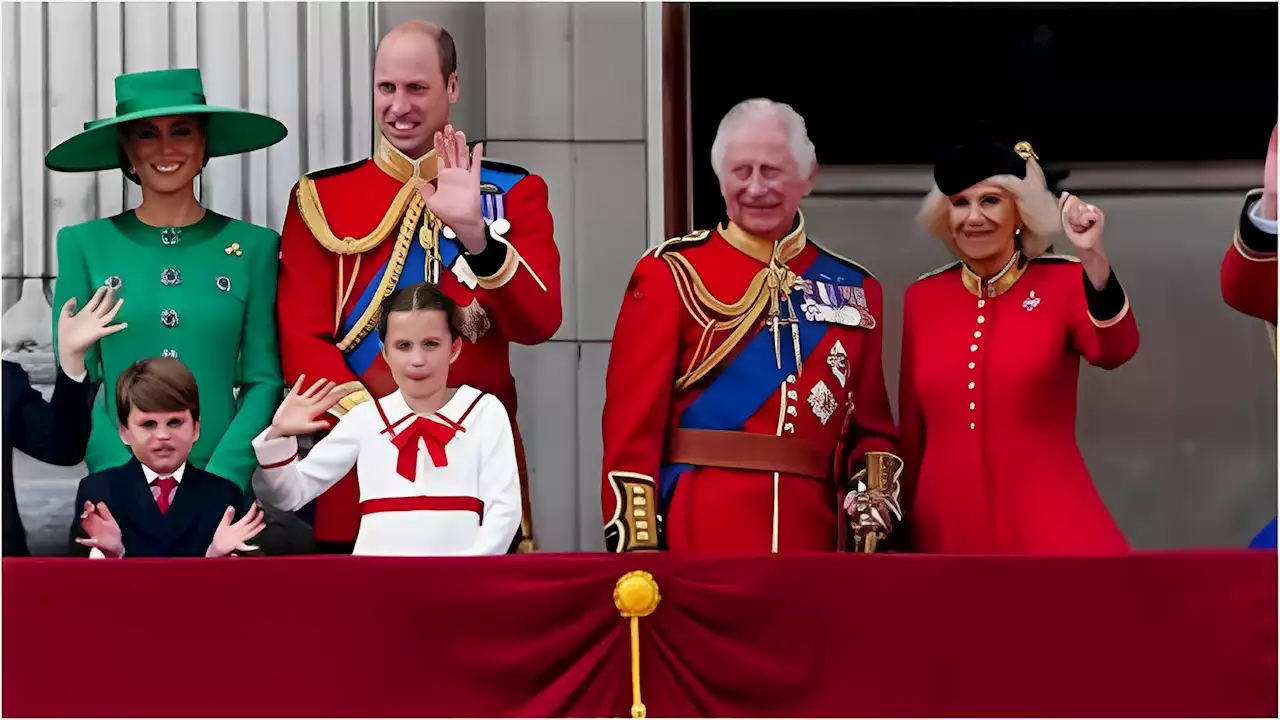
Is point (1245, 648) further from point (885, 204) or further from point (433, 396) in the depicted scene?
point (885, 204)

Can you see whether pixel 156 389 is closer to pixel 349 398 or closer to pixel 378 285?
pixel 349 398

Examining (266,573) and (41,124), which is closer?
(266,573)

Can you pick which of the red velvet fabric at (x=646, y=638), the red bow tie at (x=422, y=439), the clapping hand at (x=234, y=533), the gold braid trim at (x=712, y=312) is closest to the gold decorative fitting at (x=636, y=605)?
the red velvet fabric at (x=646, y=638)

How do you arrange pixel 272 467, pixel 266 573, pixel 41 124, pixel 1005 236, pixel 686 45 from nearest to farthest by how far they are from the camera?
1. pixel 266 573
2. pixel 272 467
3. pixel 1005 236
4. pixel 41 124
5. pixel 686 45

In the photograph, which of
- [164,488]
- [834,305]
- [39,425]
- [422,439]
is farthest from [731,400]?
[39,425]

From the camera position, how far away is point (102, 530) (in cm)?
418

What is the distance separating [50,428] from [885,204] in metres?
2.48

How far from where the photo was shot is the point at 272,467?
4.20m

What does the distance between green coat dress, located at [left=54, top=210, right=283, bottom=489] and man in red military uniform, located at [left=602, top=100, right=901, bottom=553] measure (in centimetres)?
74

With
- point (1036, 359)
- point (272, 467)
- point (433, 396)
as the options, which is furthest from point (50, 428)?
point (1036, 359)

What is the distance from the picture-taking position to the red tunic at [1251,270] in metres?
4.30

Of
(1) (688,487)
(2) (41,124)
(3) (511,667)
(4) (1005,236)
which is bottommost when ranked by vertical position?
(3) (511,667)

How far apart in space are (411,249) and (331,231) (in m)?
0.17

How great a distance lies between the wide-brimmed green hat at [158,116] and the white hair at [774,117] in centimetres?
96
